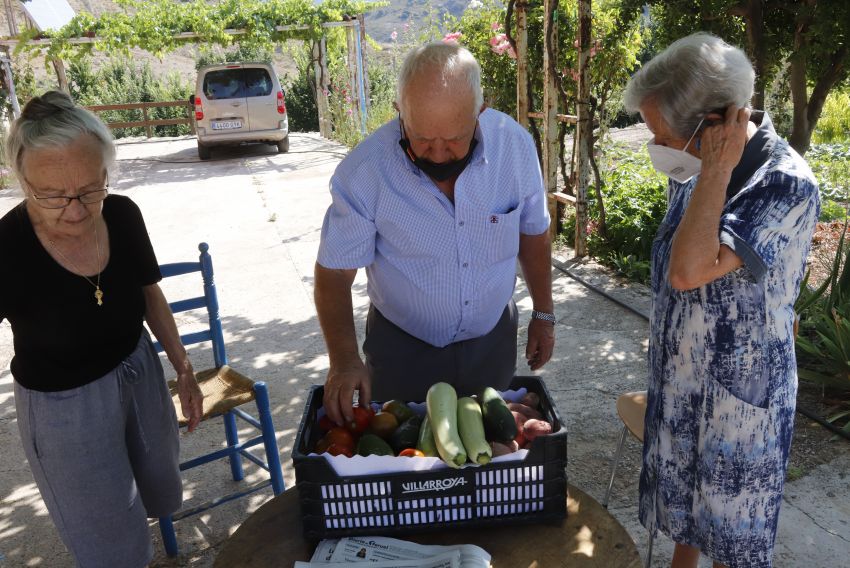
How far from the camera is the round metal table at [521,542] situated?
61.7 inches

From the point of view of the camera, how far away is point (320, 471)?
153 cm

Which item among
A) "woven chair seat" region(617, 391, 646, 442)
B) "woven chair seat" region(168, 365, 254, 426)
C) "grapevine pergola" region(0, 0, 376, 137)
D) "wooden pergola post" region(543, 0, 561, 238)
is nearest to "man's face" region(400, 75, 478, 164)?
"woven chair seat" region(617, 391, 646, 442)

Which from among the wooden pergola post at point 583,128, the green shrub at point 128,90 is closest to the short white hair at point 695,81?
the wooden pergola post at point 583,128

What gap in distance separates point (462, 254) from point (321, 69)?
52.3 feet

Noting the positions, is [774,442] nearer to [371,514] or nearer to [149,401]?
[371,514]

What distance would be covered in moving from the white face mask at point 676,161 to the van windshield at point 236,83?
43.3 feet

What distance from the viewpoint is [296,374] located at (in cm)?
461

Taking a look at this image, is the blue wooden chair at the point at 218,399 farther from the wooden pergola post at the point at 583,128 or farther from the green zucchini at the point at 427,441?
the wooden pergola post at the point at 583,128

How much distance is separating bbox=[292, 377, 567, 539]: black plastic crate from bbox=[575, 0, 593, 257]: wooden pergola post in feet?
15.1

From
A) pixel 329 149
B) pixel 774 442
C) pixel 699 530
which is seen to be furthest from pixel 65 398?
pixel 329 149

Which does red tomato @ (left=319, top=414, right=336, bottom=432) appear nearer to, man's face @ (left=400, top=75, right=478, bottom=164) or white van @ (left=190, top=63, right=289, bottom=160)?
man's face @ (left=400, top=75, right=478, bottom=164)

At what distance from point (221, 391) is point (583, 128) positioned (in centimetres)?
404

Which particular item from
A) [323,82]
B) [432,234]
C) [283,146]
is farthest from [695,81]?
[323,82]

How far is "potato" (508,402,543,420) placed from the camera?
1755mm
